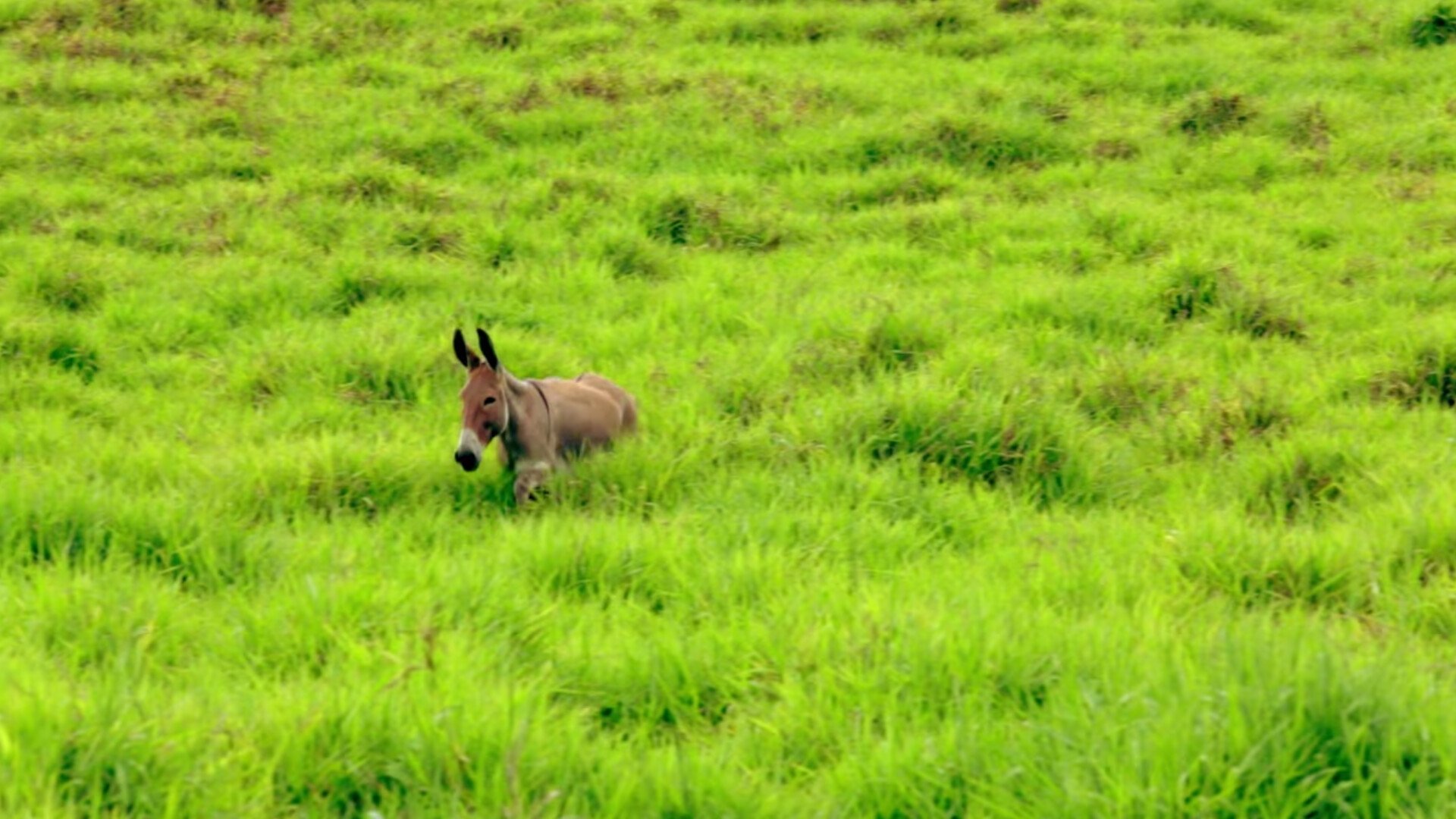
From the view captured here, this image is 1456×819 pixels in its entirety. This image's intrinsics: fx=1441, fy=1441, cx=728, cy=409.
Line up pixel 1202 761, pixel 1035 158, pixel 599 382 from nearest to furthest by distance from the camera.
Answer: pixel 1202 761
pixel 599 382
pixel 1035 158

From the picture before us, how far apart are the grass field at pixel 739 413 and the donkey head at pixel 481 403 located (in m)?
0.29

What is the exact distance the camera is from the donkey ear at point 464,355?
6.32 meters

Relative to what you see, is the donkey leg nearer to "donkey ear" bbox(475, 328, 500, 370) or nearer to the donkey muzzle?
the donkey muzzle

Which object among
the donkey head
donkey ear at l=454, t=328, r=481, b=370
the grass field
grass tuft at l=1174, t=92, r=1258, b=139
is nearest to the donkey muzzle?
the donkey head

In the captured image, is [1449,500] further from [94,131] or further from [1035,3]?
[1035,3]

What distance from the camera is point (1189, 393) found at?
753 cm

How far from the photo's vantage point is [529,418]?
6.53 meters

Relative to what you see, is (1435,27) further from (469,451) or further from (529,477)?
(469,451)

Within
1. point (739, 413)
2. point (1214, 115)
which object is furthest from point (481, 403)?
point (1214, 115)

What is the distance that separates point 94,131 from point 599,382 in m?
7.79

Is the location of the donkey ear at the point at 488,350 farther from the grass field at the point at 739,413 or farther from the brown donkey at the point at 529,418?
the grass field at the point at 739,413

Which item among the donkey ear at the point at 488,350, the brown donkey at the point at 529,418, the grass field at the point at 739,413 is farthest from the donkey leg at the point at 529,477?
the donkey ear at the point at 488,350

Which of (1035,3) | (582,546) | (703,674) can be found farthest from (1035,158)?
(703,674)

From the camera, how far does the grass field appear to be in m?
3.67
